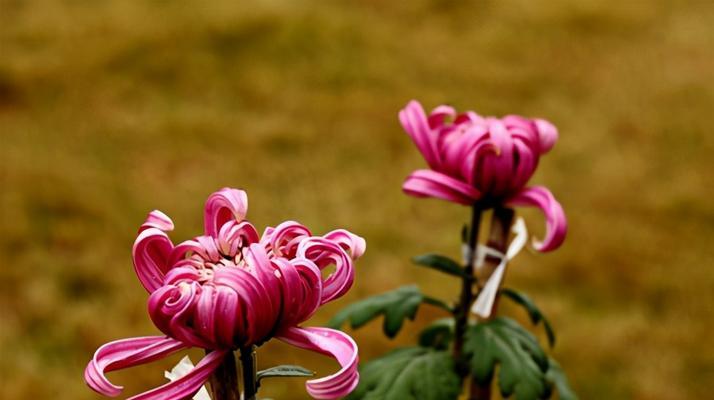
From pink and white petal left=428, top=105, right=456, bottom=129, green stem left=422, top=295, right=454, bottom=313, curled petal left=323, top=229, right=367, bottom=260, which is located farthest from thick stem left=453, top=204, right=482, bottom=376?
curled petal left=323, top=229, right=367, bottom=260

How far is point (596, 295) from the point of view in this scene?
2230 millimetres

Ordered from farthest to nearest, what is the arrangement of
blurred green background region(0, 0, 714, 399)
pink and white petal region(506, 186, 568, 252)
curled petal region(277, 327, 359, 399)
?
1. blurred green background region(0, 0, 714, 399)
2. pink and white petal region(506, 186, 568, 252)
3. curled petal region(277, 327, 359, 399)

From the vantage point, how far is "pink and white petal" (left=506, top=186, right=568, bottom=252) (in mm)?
887

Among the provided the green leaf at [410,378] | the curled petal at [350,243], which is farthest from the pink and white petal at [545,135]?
the curled petal at [350,243]

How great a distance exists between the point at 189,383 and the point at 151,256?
95 mm

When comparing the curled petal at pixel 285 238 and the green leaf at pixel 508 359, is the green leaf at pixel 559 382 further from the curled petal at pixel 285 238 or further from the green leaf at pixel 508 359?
the curled petal at pixel 285 238

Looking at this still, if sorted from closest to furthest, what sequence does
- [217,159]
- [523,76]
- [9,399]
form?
[9,399], [217,159], [523,76]

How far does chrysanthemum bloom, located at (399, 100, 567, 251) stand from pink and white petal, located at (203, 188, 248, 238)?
0.26 metres

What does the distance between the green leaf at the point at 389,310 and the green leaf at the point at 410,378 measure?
34 millimetres

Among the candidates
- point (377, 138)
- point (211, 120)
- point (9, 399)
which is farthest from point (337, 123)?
point (9, 399)

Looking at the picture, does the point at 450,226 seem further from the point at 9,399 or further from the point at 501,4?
the point at 501,4

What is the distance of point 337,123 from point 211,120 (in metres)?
0.36

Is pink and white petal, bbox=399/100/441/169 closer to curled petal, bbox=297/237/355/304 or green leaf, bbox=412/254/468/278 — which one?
green leaf, bbox=412/254/468/278

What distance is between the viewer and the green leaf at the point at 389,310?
1.00 metres
